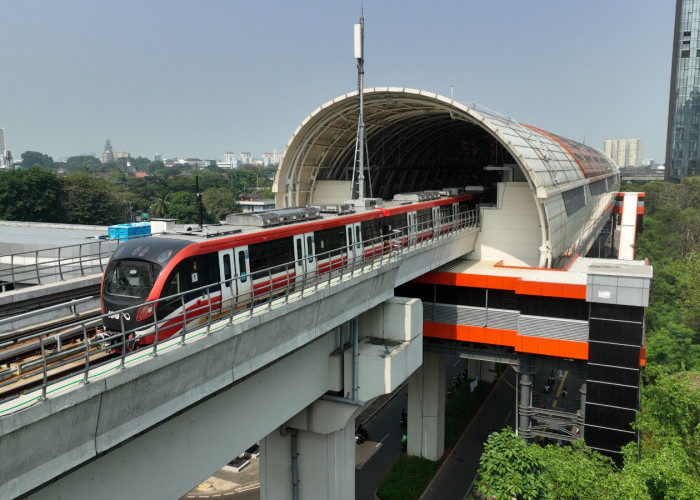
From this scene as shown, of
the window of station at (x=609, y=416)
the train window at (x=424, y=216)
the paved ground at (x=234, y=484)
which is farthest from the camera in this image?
the paved ground at (x=234, y=484)

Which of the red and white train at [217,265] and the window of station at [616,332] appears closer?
the red and white train at [217,265]

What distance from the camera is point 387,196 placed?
39438 millimetres

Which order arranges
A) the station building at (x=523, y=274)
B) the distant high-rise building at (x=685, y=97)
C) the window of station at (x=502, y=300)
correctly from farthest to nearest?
the distant high-rise building at (x=685, y=97), the window of station at (x=502, y=300), the station building at (x=523, y=274)

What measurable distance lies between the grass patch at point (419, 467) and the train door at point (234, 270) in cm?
1638

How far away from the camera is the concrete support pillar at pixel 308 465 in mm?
18516

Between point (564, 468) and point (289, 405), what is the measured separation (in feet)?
26.2

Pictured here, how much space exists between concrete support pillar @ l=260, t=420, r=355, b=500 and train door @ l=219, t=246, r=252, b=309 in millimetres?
6725

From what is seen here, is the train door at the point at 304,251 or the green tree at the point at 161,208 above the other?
the train door at the point at 304,251

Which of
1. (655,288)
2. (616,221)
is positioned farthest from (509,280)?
(616,221)

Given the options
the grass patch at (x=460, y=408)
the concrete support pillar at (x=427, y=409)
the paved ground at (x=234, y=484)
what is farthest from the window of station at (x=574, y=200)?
the paved ground at (x=234, y=484)

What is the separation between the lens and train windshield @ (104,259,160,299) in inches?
496

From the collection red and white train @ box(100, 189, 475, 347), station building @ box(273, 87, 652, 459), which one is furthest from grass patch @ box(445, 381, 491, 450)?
red and white train @ box(100, 189, 475, 347)

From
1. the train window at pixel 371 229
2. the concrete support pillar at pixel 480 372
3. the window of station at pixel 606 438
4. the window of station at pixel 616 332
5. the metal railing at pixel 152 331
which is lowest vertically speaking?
the concrete support pillar at pixel 480 372

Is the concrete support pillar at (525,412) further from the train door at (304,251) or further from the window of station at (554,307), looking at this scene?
the train door at (304,251)
